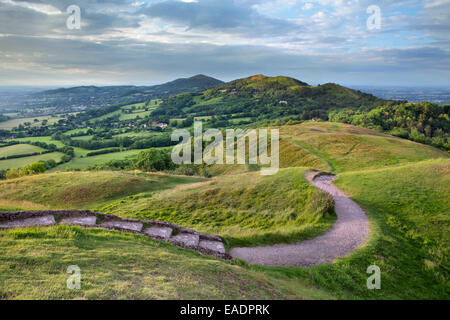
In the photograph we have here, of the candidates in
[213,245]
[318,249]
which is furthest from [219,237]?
[318,249]

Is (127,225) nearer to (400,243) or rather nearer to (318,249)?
(318,249)

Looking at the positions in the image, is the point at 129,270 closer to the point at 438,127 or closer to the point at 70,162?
the point at 70,162

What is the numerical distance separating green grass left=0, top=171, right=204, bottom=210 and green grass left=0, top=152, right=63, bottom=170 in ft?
216

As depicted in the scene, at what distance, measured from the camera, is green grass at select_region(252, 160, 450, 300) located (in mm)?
12945

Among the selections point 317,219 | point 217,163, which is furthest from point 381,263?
point 217,163

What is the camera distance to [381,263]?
14.4 meters

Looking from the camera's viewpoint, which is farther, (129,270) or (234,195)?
(234,195)

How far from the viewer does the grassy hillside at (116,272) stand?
7.95m

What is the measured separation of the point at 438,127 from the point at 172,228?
16004 centimetres

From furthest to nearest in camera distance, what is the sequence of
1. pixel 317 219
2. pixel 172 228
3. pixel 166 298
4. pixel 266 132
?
pixel 266 132, pixel 317 219, pixel 172 228, pixel 166 298

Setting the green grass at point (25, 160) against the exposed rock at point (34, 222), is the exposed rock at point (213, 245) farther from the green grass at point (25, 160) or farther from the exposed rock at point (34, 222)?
the green grass at point (25, 160)

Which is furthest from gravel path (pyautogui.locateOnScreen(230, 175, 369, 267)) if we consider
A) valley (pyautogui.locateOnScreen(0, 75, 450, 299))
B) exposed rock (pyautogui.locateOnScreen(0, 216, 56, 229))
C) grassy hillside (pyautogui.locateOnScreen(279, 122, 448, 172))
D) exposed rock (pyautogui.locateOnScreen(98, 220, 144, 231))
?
grassy hillside (pyautogui.locateOnScreen(279, 122, 448, 172))
